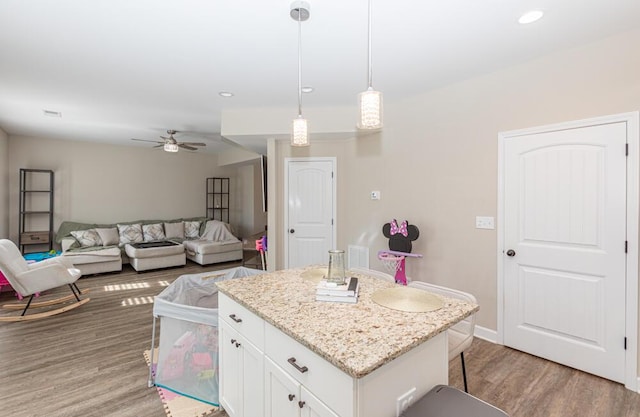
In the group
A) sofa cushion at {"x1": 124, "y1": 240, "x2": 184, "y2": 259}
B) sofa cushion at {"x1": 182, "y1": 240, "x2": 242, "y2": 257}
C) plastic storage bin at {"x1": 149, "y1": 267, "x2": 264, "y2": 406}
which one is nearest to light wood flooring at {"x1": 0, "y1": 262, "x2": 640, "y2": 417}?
plastic storage bin at {"x1": 149, "y1": 267, "x2": 264, "y2": 406}

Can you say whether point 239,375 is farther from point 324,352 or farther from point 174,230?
point 174,230

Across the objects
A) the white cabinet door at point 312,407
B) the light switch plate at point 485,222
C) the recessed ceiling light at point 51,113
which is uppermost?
the recessed ceiling light at point 51,113

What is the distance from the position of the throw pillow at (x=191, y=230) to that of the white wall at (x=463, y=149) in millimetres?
4277

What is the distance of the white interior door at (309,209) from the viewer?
4.38 metres

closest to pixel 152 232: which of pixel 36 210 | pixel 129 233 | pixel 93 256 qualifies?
pixel 129 233

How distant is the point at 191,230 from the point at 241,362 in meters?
6.00

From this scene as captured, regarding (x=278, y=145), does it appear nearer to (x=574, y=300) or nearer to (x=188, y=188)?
(x=574, y=300)

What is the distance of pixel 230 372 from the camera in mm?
1780

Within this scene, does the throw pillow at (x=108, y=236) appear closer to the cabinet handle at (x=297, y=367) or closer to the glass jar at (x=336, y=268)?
the glass jar at (x=336, y=268)

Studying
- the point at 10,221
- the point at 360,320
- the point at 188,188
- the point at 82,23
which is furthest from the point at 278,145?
the point at 10,221

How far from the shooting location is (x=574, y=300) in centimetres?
242

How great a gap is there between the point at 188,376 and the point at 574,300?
3016 millimetres

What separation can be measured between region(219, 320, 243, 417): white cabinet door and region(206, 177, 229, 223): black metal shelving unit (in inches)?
257

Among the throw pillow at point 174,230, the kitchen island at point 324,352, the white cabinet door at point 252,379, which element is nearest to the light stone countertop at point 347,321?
the kitchen island at point 324,352
